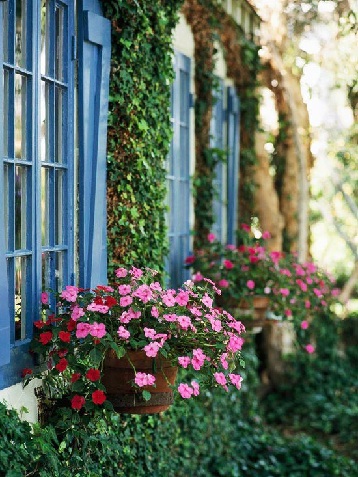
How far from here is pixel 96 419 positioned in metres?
4.51

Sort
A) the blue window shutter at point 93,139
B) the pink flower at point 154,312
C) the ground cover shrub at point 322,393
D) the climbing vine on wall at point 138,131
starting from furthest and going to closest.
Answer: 1. the ground cover shrub at point 322,393
2. the climbing vine on wall at point 138,131
3. the blue window shutter at point 93,139
4. the pink flower at point 154,312

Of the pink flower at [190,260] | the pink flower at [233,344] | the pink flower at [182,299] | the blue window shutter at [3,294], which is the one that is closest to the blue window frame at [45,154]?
the blue window shutter at [3,294]

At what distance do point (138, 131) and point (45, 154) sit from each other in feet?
3.74

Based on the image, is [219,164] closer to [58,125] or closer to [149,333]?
[58,125]

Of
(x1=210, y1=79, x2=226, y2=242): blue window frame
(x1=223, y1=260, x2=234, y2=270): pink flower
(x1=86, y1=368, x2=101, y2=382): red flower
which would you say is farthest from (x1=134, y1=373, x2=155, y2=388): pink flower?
(x1=210, y1=79, x2=226, y2=242): blue window frame

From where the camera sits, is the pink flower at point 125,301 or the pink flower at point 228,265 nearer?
the pink flower at point 125,301

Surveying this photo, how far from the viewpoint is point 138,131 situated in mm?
5672

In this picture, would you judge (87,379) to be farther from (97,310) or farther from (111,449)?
(111,449)

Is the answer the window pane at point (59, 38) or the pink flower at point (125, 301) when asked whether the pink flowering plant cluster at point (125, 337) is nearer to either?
the pink flower at point (125, 301)

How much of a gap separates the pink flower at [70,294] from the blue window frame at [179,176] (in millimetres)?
2302

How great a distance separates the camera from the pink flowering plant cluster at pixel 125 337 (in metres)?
4.27

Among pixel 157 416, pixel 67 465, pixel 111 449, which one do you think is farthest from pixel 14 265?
pixel 157 416

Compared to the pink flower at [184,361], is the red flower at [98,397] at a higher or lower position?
lower

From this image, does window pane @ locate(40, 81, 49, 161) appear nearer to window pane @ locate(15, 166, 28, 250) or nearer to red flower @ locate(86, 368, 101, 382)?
window pane @ locate(15, 166, 28, 250)
